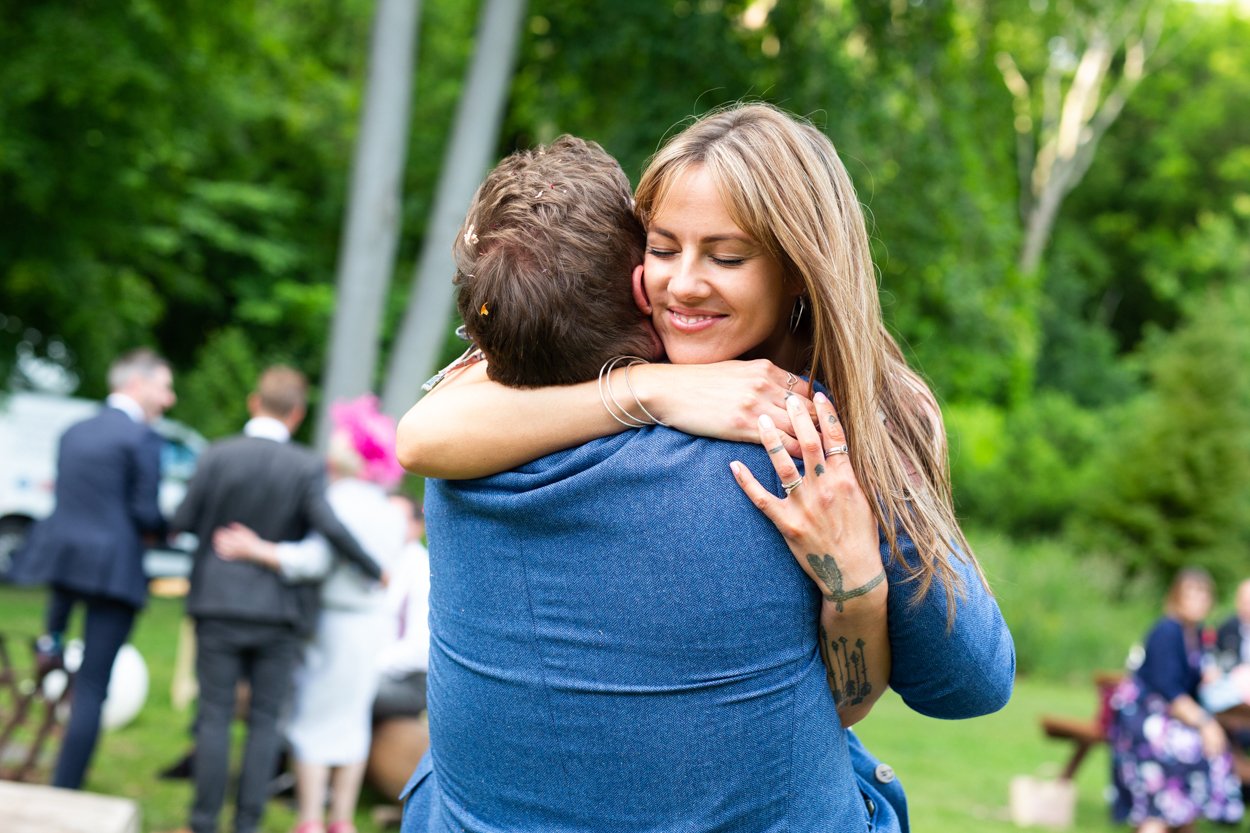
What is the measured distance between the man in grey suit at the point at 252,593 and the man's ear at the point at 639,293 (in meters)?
→ 4.83

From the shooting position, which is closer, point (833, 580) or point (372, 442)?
point (833, 580)

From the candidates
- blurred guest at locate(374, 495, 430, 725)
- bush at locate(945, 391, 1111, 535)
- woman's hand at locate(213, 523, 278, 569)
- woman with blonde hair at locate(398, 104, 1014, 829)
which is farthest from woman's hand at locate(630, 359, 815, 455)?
bush at locate(945, 391, 1111, 535)

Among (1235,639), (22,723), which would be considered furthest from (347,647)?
(1235,639)

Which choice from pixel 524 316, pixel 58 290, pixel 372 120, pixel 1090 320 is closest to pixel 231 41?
pixel 58 290

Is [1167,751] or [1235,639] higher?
[1235,639]

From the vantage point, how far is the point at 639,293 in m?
1.87

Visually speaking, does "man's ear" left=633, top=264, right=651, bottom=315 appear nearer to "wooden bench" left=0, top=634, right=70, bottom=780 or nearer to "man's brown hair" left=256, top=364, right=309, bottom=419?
"man's brown hair" left=256, top=364, right=309, bottom=419

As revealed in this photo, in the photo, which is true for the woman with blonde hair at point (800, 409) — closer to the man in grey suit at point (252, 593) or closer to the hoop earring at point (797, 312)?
the hoop earring at point (797, 312)

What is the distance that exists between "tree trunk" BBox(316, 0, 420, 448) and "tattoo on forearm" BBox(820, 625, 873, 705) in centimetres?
976

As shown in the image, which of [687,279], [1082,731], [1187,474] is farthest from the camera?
[1187,474]

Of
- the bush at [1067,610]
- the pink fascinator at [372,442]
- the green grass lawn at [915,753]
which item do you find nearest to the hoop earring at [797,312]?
the pink fascinator at [372,442]

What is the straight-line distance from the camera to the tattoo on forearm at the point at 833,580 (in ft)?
5.52

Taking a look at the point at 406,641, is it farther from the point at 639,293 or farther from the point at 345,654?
the point at 639,293

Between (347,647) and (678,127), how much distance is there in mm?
8402
